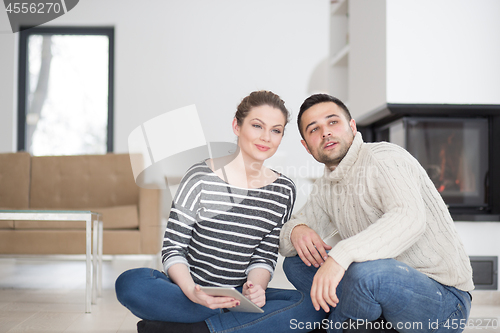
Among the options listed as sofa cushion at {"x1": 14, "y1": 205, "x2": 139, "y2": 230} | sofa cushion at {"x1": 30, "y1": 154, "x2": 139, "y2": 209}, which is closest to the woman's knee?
sofa cushion at {"x1": 14, "y1": 205, "x2": 139, "y2": 230}

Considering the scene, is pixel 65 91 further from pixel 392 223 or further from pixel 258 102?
pixel 392 223

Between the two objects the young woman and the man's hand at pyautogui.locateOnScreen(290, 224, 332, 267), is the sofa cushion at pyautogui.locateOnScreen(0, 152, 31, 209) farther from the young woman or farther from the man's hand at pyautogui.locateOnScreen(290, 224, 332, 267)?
the man's hand at pyautogui.locateOnScreen(290, 224, 332, 267)

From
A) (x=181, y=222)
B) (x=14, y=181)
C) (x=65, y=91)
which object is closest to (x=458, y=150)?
(x=181, y=222)

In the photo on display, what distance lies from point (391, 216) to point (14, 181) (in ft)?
10.0

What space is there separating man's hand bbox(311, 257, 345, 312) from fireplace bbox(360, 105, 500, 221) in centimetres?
154

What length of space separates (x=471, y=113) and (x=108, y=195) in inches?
100

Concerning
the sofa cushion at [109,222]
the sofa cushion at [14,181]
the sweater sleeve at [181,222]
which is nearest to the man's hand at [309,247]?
the sweater sleeve at [181,222]

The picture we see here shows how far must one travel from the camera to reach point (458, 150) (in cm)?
248

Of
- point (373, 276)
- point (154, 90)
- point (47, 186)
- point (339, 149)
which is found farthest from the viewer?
point (154, 90)

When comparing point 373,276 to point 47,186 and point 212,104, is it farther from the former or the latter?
point 212,104

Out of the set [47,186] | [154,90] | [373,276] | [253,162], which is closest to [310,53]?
[154,90]

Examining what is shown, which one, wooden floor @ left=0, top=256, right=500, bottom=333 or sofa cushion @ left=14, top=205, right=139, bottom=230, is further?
sofa cushion @ left=14, top=205, right=139, bottom=230

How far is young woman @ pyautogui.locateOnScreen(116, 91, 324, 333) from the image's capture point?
129cm

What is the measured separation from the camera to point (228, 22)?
182 inches
